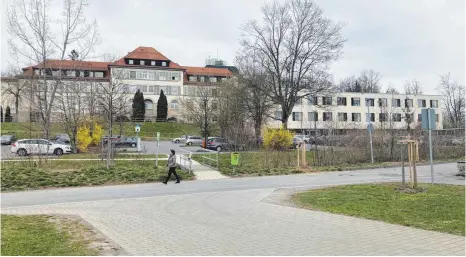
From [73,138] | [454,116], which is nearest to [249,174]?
[73,138]

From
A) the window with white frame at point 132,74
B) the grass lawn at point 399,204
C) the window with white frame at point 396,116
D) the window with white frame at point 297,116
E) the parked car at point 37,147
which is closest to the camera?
the grass lawn at point 399,204

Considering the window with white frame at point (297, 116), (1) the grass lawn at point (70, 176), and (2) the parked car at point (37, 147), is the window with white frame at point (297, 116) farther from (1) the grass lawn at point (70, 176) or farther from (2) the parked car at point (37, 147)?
(1) the grass lawn at point (70, 176)

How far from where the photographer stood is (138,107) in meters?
76.6

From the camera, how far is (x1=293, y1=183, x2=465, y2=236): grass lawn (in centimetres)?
883

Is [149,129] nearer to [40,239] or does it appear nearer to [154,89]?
[154,89]

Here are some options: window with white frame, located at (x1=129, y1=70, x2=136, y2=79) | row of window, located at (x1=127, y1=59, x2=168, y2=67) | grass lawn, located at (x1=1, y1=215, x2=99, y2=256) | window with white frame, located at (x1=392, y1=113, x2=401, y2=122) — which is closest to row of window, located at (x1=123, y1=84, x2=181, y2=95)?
window with white frame, located at (x1=129, y1=70, x2=136, y2=79)

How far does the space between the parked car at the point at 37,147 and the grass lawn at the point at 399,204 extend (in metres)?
19.0

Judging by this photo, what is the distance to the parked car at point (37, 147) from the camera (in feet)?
85.3

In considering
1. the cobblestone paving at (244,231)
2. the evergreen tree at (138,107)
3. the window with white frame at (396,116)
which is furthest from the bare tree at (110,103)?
the window with white frame at (396,116)

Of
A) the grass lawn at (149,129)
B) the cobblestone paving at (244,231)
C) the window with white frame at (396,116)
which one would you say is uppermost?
the window with white frame at (396,116)

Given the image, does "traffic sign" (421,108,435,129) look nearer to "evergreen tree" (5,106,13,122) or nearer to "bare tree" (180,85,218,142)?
"bare tree" (180,85,218,142)

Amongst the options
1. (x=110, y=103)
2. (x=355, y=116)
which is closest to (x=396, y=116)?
(x=355, y=116)

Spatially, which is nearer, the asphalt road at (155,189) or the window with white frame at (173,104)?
the asphalt road at (155,189)

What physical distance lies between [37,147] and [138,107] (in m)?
51.1
